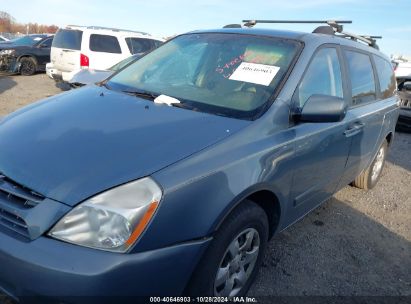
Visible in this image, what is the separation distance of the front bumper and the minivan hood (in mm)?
231

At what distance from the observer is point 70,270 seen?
163 cm

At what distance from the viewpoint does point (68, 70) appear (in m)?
10.3

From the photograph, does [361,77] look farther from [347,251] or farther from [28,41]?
[28,41]

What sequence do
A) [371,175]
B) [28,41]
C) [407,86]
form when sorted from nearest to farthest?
1. [371,175]
2. [407,86]
3. [28,41]

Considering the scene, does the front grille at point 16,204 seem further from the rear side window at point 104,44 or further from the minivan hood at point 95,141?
the rear side window at point 104,44

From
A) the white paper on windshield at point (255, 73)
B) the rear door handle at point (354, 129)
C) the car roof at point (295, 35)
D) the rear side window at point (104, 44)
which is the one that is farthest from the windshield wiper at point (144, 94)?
the rear side window at point (104, 44)

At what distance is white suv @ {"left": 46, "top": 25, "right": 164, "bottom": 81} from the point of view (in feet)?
33.4

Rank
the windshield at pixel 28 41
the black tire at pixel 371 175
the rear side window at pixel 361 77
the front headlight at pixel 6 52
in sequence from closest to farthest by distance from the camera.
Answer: the rear side window at pixel 361 77
the black tire at pixel 371 175
the front headlight at pixel 6 52
the windshield at pixel 28 41

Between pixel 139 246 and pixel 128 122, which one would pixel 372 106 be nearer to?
pixel 128 122

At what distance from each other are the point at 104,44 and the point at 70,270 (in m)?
9.73

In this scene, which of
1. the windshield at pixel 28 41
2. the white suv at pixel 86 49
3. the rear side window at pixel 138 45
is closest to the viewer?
the white suv at pixel 86 49

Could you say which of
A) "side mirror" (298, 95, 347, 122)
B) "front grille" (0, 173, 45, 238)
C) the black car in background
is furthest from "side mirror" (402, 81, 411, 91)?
the black car in background

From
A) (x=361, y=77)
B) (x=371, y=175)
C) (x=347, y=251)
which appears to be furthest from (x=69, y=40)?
(x=347, y=251)

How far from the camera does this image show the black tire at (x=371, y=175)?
15.7ft
